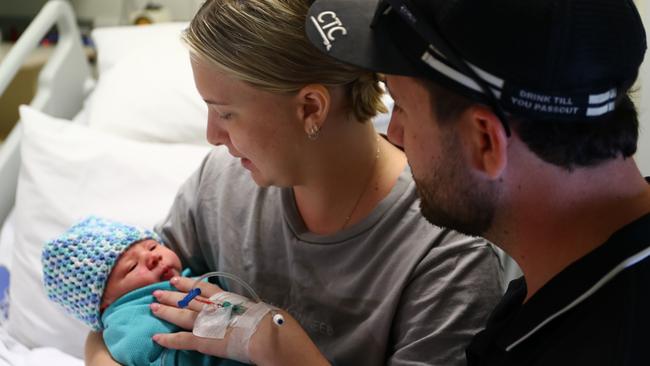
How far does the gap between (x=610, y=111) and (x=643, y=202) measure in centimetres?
12

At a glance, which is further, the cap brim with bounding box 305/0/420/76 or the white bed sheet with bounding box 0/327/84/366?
the white bed sheet with bounding box 0/327/84/366

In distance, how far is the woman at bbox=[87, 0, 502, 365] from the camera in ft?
3.81

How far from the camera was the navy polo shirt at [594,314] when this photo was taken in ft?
2.49

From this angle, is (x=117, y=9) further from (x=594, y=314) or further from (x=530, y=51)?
(x=594, y=314)

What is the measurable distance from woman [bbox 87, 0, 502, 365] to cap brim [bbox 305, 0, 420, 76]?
181 mm

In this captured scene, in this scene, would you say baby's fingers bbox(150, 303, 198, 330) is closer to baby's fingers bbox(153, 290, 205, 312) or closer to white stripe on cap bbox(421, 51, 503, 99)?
baby's fingers bbox(153, 290, 205, 312)

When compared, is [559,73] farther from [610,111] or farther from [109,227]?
[109,227]

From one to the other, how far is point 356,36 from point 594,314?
1.50 ft

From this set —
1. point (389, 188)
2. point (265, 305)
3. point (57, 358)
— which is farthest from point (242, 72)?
point (57, 358)

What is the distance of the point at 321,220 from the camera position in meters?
1.36

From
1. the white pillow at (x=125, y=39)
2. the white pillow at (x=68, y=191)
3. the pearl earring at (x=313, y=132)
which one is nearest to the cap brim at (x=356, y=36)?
the pearl earring at (x=313, y=132)

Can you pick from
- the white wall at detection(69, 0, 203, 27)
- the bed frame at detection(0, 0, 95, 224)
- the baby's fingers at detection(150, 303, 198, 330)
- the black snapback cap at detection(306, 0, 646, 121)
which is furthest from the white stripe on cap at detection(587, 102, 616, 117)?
the white wall at detection(69, 0, 203, 27)

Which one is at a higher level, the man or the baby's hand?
the man

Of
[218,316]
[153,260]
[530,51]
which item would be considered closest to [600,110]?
[530,51]
